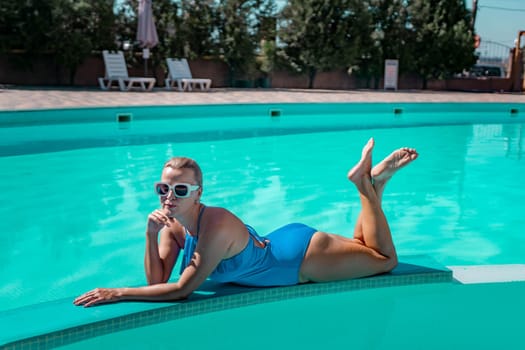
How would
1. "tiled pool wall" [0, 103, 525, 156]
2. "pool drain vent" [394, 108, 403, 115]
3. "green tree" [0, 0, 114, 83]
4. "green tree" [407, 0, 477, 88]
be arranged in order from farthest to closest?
1. "green tree" [407, 0, 477, 88]
2. "green tree" [0, 0, 114, 83]
3. "pool drain vent" [394, 108, 403, 115]
4. "tiled pool wall" [0, 103, 525, 156]

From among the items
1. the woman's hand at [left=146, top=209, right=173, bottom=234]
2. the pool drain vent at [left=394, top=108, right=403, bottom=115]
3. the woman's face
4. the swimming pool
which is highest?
the pool drain vent at [left=394, top=108, right=403, bottom=115]

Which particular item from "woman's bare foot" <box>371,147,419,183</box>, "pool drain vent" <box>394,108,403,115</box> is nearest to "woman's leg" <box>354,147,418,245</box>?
"woman's bare foot" <box>371,147,419,183</box>

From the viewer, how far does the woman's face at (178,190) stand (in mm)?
1930

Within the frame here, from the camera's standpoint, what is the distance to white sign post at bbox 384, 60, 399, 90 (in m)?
18.9

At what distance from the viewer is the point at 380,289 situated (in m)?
2.45

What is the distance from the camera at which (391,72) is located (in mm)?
18922

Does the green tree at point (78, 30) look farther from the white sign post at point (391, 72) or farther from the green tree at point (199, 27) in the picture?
the white sign post at point (391, 72)

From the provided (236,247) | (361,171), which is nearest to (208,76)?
(361,171)

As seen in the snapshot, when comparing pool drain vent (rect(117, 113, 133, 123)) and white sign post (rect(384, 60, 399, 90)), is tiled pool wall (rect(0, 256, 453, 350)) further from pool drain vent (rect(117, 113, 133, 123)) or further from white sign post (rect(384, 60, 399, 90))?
white sign post (rect(384, 60, 399, 90))

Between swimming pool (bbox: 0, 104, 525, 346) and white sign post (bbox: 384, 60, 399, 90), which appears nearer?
swimming pool (bbox: 0, 104, 525, 346)

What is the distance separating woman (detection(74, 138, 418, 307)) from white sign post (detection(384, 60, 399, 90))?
679 inches

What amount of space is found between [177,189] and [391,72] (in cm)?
1801

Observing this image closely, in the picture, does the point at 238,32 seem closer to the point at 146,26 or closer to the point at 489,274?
the point at 146,26

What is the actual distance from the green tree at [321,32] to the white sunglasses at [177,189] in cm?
1699
